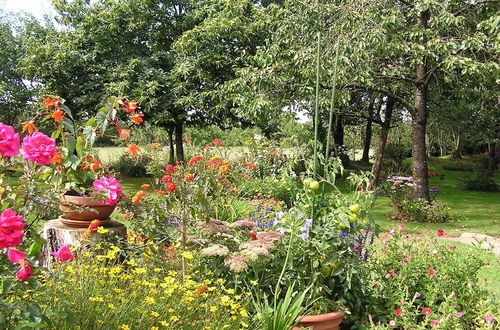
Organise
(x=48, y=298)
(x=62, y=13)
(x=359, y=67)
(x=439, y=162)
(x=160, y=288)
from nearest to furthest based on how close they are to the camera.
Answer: (x=48, y=298), (x=160, y=288), (x=359, y=67), (x=62, y=13), (x=439, y=162)

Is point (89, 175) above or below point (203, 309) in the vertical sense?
above

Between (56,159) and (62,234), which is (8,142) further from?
(62,234)

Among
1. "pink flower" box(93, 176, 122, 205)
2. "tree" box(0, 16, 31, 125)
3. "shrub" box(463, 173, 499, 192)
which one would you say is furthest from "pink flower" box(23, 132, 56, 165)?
"shrub" box(463, 173, 499, 192)

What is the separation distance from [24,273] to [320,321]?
170 centimetres

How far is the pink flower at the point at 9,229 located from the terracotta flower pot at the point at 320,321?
1702 millimetres

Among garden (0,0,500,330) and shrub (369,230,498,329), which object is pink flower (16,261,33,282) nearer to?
garden (0,0,500,330)

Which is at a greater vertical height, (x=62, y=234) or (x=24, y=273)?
(x=24, y=273)

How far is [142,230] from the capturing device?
3203 millimetres

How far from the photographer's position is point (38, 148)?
5.54 ft

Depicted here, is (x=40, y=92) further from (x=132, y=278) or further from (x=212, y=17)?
(x=132, y=278)

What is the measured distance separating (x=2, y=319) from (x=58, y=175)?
0.74 meters

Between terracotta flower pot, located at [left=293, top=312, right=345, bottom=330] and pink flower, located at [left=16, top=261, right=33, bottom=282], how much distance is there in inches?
61.4

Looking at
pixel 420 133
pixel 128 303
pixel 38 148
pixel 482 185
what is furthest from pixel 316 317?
pixel 482 185

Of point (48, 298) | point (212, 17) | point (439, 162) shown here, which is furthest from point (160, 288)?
point (439, 162)
